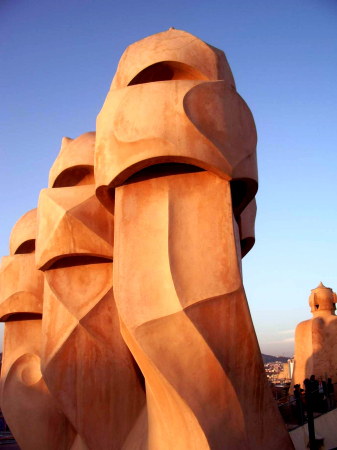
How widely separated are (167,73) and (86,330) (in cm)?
495

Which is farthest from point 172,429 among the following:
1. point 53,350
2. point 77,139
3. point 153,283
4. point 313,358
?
point 313,358

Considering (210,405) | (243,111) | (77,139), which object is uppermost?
(77,139)

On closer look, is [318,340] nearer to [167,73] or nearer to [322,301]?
[322,301]

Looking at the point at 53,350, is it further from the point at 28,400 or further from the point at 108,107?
the point at 108,107

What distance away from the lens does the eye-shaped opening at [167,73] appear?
8.42 metres

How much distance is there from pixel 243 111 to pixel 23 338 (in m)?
8.26

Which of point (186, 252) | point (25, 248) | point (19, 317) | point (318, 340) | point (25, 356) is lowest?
point (318, 340)

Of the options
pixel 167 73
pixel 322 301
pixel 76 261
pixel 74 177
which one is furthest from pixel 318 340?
pixel 167 73

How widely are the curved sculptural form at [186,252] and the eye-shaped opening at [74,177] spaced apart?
9.04ft

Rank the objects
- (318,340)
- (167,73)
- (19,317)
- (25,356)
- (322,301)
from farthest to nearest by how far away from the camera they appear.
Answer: (322,301) < (318,340) < (19,317) < (25,356) < (167,73)

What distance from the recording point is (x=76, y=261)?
34.1ft

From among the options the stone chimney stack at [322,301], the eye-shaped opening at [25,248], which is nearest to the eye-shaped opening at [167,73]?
the eye-shaped opening at [25,248]

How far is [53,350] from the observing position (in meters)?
10.0

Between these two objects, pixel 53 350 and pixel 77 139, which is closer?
pixel 53 350
